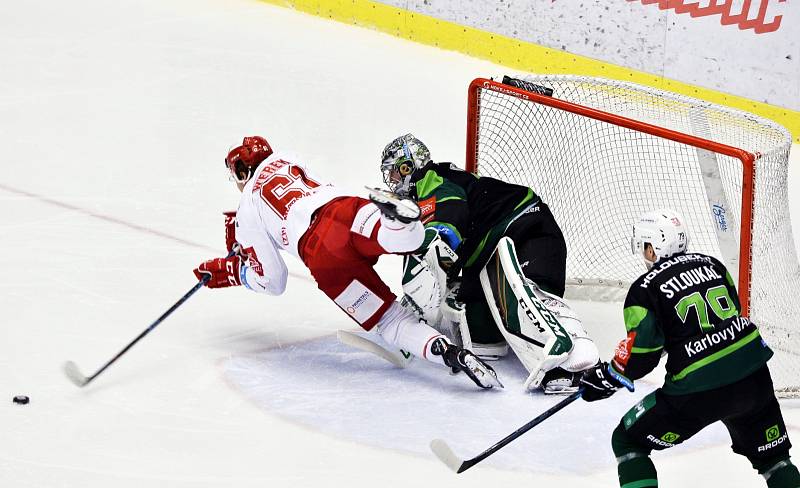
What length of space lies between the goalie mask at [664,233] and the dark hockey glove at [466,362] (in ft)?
3.56

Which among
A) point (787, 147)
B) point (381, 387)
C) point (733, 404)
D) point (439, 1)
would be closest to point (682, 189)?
point (787, 147)

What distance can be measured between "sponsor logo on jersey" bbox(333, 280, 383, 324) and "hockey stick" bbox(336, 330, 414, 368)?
0.54 feet

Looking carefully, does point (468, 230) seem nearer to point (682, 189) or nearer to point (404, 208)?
point (404, 208)

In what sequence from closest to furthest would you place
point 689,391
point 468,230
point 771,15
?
point 689,391 → point 468,230 → point 771,15

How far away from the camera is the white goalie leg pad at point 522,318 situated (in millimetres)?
4699

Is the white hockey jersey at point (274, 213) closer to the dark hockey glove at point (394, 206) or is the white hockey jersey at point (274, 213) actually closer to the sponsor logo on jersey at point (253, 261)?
the sponsor logo on jersey at point (253, 261)

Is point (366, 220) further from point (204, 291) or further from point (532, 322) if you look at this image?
point (204, 291)

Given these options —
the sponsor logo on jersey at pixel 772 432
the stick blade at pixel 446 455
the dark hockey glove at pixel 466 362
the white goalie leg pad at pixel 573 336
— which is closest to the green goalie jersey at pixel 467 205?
the white goalie leg pad at pixel 573 336

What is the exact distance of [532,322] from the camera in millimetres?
4777

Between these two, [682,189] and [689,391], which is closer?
[689,391]

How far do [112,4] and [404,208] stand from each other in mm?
5377

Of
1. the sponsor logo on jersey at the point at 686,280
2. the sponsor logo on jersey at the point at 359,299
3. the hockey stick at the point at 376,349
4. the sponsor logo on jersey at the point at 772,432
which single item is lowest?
the hockey stick at the point at 376,349

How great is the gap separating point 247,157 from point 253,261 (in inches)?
14.8

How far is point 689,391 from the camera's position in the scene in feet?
11.9
